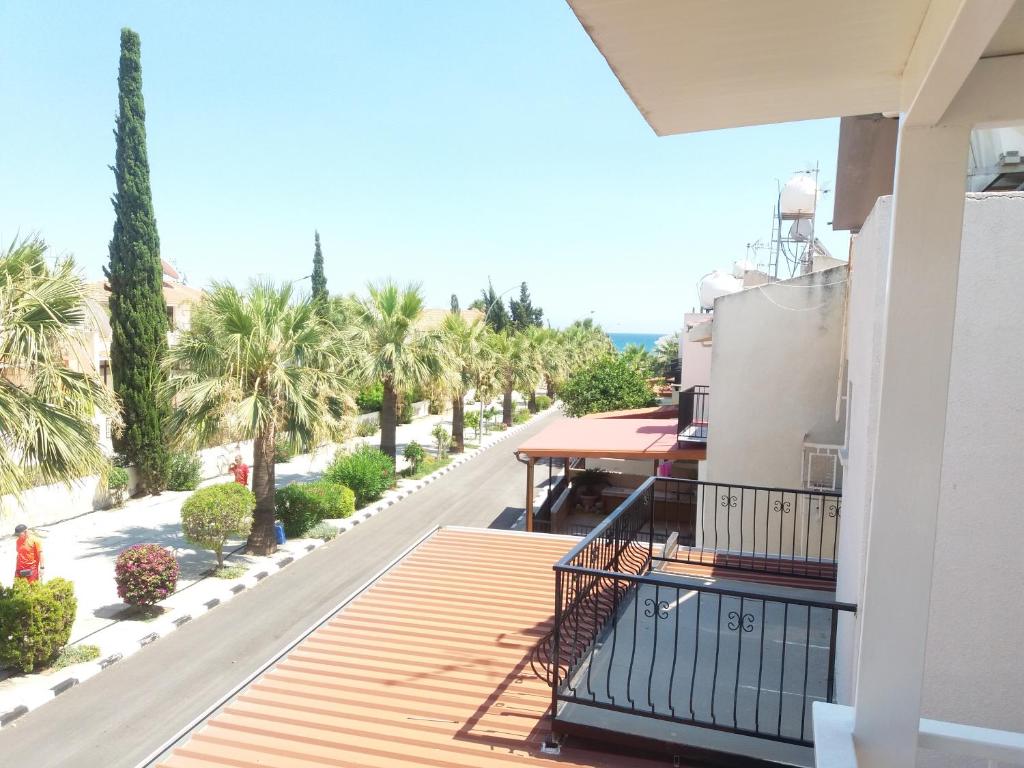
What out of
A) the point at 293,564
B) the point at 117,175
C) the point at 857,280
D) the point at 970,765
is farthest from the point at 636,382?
the point at 970,765

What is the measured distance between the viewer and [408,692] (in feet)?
17.7

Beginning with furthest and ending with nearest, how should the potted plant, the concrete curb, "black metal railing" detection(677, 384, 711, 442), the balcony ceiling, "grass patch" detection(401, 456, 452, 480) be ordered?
"grass patch" detection(401, 456, 452, 480) → the potted plant → "black metal railing" detection(677, 384, 711, 442) → the concrete curb → the balcony ceiling

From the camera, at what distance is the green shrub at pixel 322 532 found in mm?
16281

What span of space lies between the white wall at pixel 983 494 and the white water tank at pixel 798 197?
1341cm

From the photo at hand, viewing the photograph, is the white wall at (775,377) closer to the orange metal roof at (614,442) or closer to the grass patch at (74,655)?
the orange metal roof at (614,442)

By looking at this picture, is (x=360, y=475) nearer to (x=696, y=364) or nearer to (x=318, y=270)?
(x=696, y=364)

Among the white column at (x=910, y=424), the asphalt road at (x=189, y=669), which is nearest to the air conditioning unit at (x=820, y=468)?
the asphalt road at (x=189, y=669)

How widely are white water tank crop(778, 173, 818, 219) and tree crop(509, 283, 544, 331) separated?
1943 inches

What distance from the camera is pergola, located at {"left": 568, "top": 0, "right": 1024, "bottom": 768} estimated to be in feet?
6.05

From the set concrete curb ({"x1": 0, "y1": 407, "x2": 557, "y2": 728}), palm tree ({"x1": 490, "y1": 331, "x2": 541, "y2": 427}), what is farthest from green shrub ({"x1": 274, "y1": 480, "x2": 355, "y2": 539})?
palm tree ({"x1": 490, "y1": 331, "x2": 541, "y2": 427})

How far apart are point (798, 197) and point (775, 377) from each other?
7.87 meters

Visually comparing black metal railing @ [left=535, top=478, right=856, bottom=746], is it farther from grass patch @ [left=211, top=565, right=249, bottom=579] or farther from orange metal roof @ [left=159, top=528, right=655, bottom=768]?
grass patch @ [left=211, top=565, right=249, bottom=579]

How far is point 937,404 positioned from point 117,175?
21.8 meters

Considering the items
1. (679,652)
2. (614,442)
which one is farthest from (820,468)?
(679,652)
